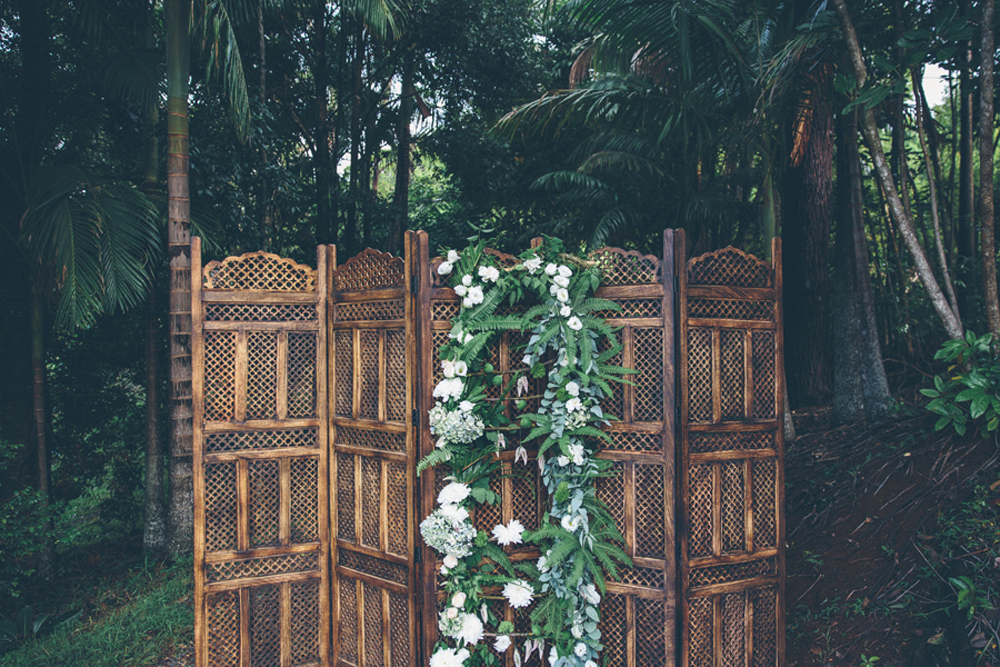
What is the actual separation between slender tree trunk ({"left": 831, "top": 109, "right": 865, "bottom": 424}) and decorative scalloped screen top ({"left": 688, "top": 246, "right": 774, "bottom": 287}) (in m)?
2.81

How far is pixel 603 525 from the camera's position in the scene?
2.84m

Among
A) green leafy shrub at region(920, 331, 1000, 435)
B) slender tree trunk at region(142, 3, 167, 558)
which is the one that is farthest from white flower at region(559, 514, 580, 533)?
slender tree trunk at region(142, 3, 167, 558)

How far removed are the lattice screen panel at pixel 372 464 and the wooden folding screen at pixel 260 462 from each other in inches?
3.7

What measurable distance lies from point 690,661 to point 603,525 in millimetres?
831

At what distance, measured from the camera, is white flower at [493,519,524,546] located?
9.36ft

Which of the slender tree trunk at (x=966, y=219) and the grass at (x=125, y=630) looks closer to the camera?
the grass at (x=125, y=630)

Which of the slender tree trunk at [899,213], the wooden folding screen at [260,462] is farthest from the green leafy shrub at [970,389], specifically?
the wooden folding screen at [260,462]

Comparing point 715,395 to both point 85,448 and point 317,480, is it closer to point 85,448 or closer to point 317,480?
point 317,480

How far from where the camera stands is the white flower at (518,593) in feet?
9.25

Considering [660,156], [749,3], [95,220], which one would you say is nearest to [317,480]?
[95,220]

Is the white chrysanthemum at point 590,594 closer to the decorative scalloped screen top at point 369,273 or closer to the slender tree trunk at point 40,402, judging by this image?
the decorative scalloped screen top at point 369,273

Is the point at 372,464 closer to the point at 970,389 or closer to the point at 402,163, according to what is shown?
the point at 970,389

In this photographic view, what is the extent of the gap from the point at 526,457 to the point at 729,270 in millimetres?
1406

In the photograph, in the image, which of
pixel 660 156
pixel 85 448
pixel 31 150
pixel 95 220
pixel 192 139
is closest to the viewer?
pixel 95 220
